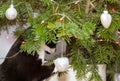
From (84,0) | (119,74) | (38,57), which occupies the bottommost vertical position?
(119,74)

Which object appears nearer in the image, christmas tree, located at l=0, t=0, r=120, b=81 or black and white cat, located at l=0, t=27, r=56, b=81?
christmas tree, located at l=0, t=0, r=120, b=81

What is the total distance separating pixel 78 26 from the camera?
0.65 meters

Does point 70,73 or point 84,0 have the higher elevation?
point 84,0

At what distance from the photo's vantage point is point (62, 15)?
2.19ft

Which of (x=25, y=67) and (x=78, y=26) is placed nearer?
(x=78, y=26)

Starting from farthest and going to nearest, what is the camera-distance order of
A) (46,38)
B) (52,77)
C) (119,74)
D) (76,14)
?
(52,77) → (119,74) → (76,14) → (46,38)

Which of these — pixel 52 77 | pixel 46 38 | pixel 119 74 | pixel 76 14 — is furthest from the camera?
pixel 52 77

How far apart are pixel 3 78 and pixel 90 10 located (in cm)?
54

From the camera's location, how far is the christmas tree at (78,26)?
637 millimetres

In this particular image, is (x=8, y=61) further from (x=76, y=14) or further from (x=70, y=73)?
(x=76, y=14)

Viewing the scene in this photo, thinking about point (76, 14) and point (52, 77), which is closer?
point (76, 14)

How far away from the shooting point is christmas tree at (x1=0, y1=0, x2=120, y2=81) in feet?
2.09

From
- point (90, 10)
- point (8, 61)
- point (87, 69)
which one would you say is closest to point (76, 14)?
point (90, 10)

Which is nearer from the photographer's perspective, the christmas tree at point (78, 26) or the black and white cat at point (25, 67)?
the christmas tree at point (78, 26)
